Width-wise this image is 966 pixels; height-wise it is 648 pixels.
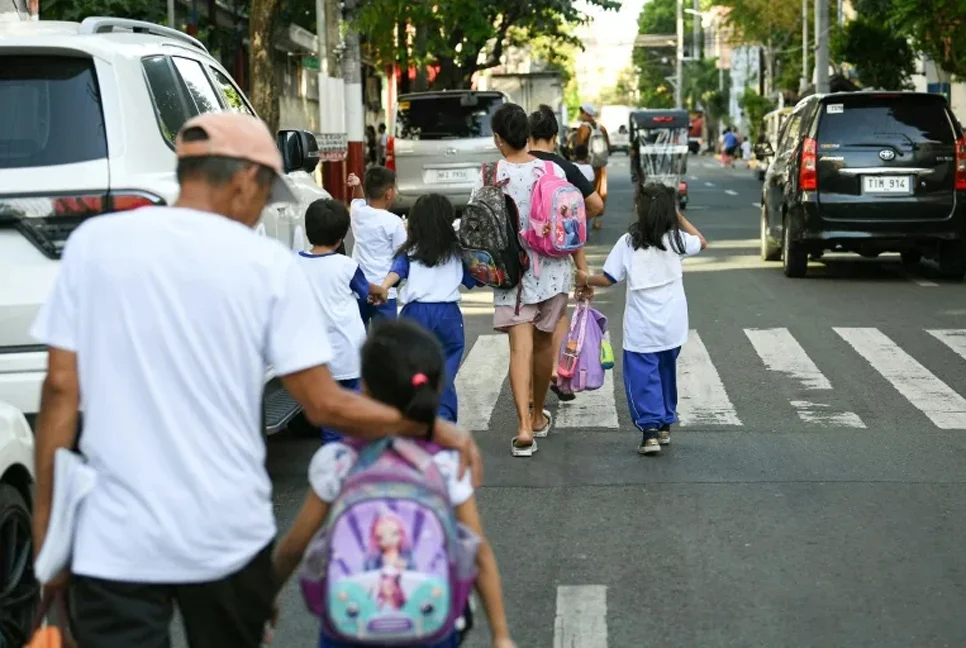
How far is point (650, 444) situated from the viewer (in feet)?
28.4

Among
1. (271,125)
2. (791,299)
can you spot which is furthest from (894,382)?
(271,125)

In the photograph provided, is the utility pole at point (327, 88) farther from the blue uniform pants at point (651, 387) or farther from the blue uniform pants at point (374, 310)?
the blue uniform pants at point (651, 387)

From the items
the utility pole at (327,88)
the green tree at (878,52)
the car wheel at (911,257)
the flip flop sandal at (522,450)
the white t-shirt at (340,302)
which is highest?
the green tree at (878,52)

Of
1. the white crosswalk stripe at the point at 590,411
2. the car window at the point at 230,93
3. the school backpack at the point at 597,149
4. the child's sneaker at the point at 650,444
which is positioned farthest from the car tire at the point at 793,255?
the car window at the point at 230,93

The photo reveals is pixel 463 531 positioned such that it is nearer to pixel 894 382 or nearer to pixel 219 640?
pixel 219 640

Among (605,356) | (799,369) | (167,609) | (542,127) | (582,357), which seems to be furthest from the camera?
(799,369)

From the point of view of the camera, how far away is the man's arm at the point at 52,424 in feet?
11.3

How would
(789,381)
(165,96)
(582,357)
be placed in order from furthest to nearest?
(789,381) → (582,357) → (165,96)

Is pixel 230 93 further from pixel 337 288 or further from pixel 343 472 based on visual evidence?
pixel 343 472

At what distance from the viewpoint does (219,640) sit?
351 centimetres

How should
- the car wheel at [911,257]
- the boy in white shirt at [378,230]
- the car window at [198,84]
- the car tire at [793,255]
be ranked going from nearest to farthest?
the car window at [198,84]
the boy in white shirt at [378,230]
the car tire at [793,255]
the car wheel at [911,257]

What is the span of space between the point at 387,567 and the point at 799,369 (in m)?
8.56

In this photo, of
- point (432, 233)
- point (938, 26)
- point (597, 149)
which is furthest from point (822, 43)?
point (432, 233)

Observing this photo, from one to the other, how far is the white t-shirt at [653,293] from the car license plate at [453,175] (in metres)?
14.8
